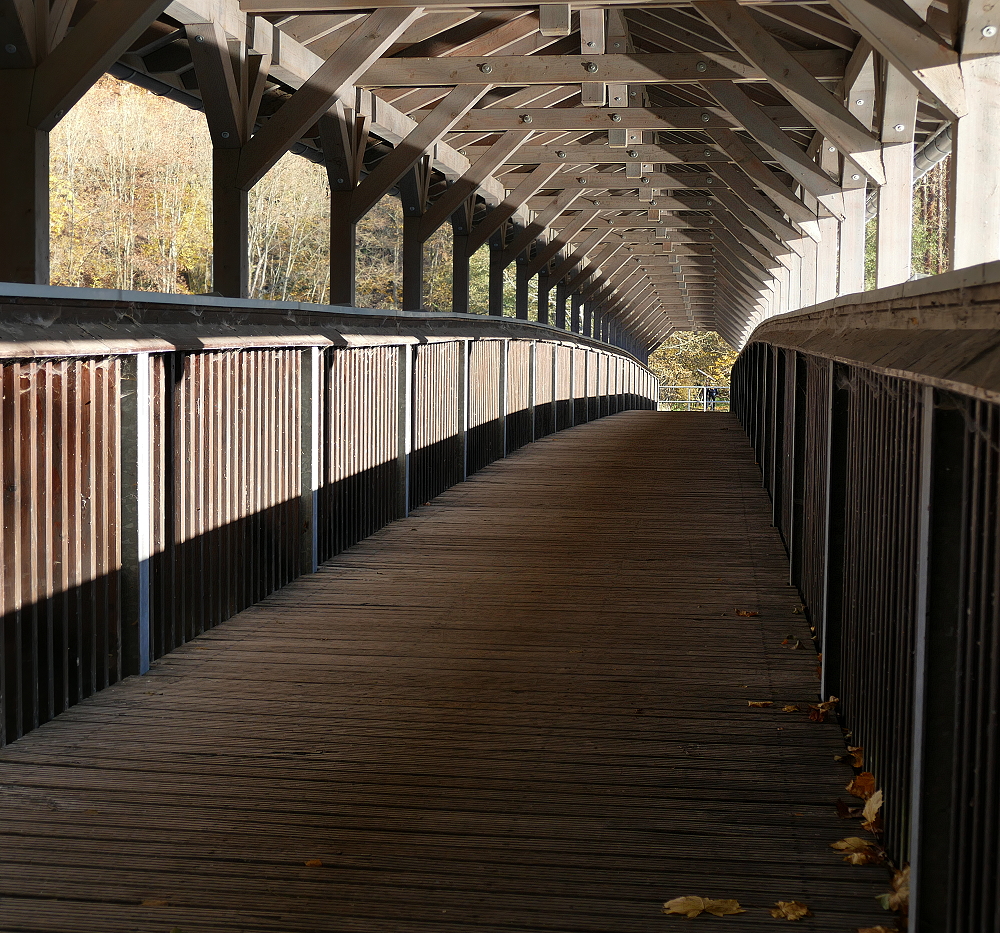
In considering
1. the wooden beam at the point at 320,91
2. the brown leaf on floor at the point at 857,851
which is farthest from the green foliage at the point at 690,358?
the brown leaf on floor at the point at 857,851

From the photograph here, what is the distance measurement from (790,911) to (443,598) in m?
3.34

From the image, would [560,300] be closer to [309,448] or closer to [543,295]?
[543,295]

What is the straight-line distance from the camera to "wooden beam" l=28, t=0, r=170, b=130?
6.24 meters

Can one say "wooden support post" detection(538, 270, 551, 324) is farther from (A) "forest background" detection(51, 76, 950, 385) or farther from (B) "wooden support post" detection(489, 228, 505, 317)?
(A) "forest background" detection(51, 76, 950, 385)

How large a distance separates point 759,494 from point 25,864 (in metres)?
7.78

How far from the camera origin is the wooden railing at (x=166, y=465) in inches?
148

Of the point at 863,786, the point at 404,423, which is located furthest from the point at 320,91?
the point at 863,786

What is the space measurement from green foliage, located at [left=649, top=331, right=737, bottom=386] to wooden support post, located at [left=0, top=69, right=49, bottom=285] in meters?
71.8

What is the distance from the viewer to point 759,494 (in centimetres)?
991

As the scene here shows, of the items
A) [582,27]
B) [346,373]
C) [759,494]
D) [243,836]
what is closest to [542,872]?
[243,836]

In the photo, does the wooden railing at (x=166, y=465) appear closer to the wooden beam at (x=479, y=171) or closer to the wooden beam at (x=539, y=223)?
the wooden beam at (x=479, y=171)

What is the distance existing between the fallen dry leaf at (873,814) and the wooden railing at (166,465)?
246 cm

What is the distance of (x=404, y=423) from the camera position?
8273mm

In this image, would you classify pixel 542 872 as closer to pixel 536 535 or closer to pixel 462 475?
pixel 536 535
